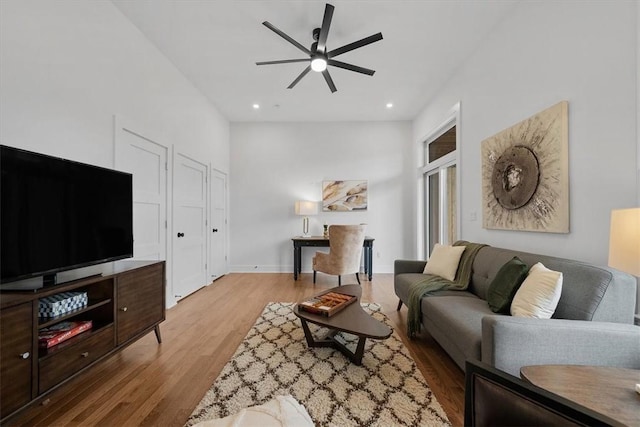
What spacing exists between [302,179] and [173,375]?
389 centimetres

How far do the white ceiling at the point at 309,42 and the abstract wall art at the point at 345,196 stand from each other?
4.88 feet

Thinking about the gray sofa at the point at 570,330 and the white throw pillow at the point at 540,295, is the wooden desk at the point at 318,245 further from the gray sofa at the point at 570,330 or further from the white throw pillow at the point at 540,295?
the white throw pillow at the point at 540,295

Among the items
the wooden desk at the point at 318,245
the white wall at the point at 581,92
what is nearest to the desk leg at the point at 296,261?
the wooden desk at the point at 318,245

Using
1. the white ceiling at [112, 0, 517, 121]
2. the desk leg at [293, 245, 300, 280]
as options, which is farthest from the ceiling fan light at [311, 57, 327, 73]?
the desk leg at [293, 245, 300, 280]

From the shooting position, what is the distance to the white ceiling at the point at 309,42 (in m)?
2.39

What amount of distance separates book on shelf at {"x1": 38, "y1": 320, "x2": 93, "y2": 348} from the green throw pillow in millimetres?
2696

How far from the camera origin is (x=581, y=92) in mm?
1764

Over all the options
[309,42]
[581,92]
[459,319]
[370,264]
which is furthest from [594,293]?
[370,264]

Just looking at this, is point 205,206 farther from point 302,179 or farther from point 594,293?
point 594,293

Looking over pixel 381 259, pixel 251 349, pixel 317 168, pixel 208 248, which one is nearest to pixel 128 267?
pixel 251 349

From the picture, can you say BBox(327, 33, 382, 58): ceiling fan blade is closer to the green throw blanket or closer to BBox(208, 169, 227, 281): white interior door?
the green throw blanket

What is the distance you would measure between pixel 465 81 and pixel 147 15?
349 cm

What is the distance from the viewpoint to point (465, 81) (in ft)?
10.5

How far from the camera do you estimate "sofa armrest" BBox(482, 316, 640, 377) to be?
1.25m
